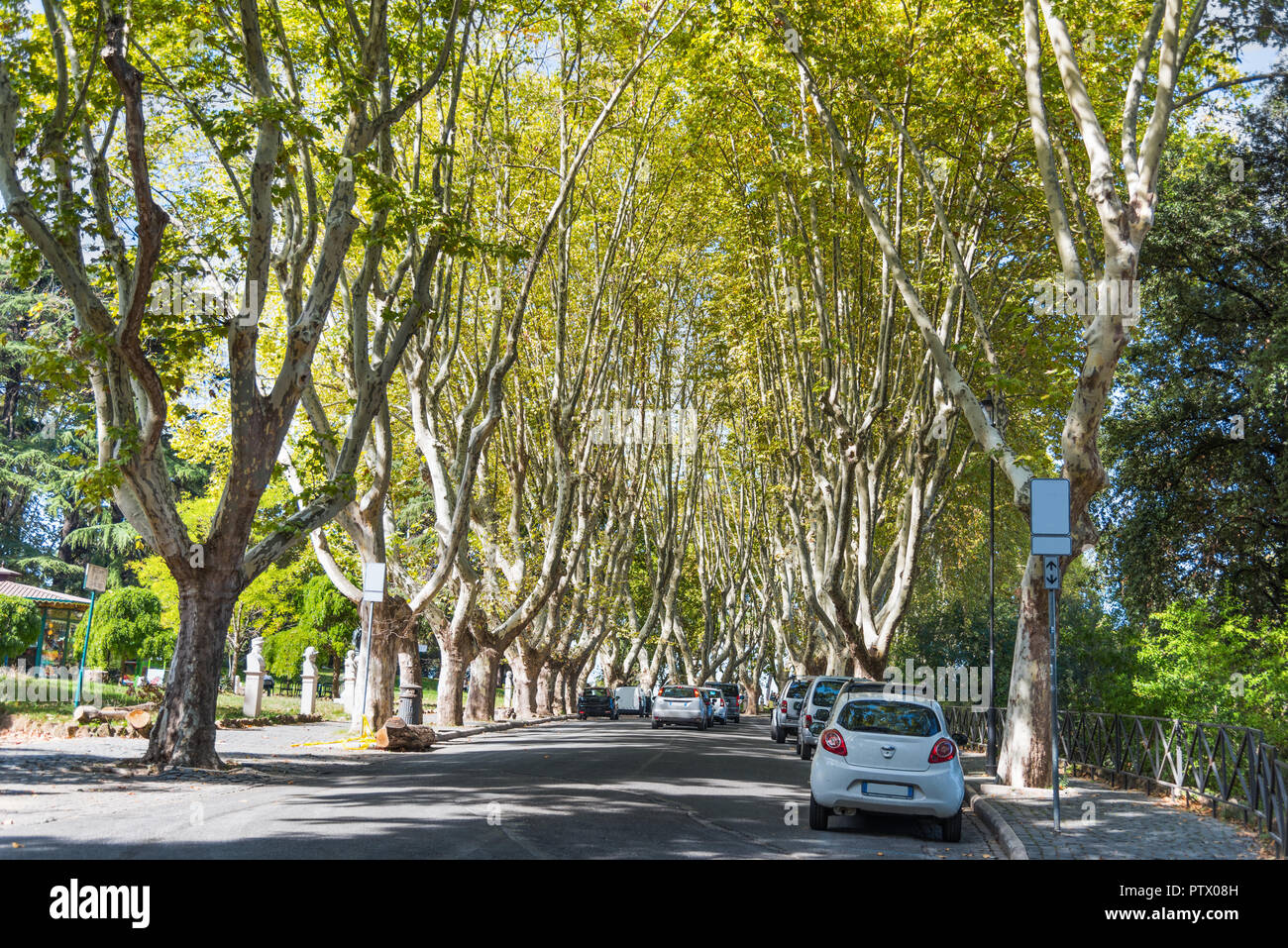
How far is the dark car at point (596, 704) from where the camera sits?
151ft

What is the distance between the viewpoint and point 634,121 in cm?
2444

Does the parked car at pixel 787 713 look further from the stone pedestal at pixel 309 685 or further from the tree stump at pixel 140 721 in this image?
the tree stump at pixel 140 721

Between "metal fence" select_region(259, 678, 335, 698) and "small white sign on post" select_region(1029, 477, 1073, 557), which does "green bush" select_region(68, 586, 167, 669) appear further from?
"small white sign on post" select_region(1029, 477, 1073, 557)

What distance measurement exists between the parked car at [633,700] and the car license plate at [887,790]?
1616 inches

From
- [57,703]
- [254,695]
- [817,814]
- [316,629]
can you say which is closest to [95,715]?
[57,703]

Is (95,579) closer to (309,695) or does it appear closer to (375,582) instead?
(375,582)

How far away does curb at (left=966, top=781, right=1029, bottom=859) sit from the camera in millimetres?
9742

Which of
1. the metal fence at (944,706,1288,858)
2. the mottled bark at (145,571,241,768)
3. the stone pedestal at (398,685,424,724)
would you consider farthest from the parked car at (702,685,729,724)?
the mottled bark at (145,571,241,768)

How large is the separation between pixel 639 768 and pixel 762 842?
7460 millimetres

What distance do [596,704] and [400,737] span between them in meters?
27.3

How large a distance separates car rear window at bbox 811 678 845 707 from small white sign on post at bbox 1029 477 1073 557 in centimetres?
1104

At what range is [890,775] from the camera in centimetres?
1121

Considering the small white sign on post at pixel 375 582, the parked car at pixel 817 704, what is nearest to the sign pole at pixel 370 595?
the small white sign on post at pixel 375 582

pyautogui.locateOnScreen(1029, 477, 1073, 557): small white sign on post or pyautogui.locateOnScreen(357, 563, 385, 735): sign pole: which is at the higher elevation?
pyautogui.locateOnScreen(1029, 477, 1073, 557): small white sign on post
